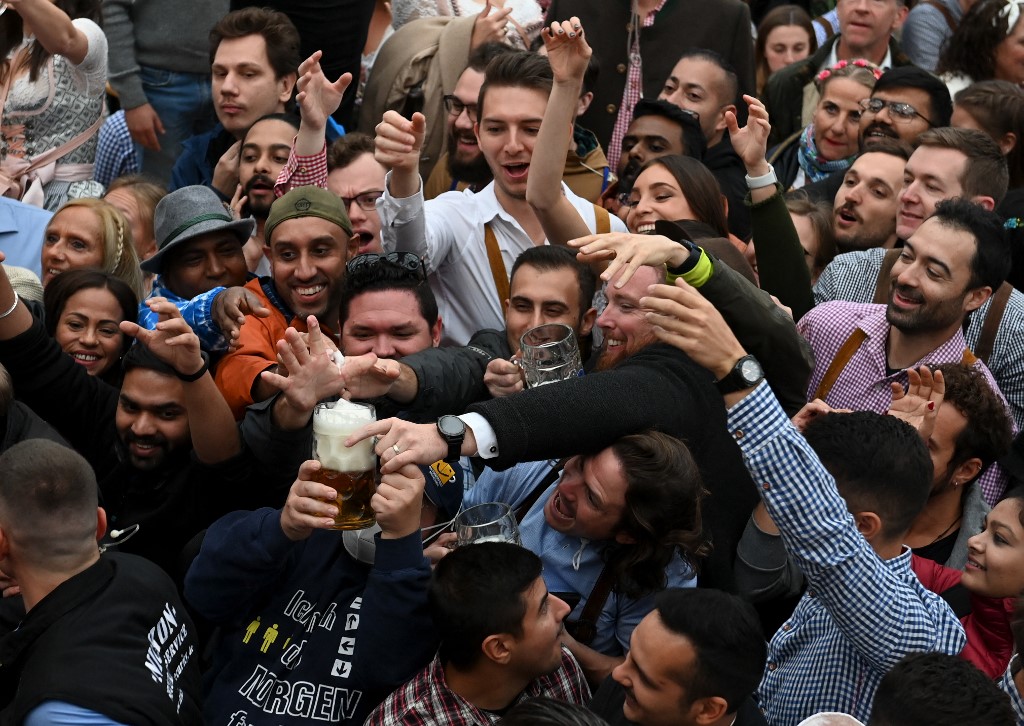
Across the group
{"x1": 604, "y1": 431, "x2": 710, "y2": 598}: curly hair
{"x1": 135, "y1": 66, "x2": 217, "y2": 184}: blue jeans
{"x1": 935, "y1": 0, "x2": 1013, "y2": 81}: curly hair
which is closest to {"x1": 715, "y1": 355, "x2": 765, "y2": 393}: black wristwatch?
{"x1": 604, "y1": 431, "x2": 710, "y2": 598}: curly hair

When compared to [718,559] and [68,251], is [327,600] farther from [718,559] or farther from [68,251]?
[68,251]

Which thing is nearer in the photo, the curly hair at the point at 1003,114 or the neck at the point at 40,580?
the neck at the point at 40,580

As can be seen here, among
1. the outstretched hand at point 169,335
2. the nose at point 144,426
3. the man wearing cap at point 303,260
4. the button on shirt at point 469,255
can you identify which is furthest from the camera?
the button on shirt at point 469,255

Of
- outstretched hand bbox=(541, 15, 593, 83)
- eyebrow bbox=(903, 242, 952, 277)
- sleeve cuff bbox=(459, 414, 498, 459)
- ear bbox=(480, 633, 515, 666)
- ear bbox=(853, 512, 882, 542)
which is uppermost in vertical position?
outstretched hand bbox=(541, 15, 593, 83)

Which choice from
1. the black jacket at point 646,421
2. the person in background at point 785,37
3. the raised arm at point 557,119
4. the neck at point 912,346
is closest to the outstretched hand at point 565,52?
the raised arm at point 557,119

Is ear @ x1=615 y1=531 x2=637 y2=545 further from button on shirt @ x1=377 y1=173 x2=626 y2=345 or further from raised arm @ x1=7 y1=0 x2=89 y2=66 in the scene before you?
raised arm @ x1=7 y1=0 x2=89 y2=66

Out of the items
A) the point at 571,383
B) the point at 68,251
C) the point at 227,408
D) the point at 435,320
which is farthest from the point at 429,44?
the point at 571,383

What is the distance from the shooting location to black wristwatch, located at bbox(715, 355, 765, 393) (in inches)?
125

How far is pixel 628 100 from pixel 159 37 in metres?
2.45

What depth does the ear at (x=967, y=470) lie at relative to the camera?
4223 mm

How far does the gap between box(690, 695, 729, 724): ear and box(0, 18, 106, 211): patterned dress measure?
4.42 meters

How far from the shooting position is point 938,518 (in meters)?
4.23

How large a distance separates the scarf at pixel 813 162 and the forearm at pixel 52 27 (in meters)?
3.60

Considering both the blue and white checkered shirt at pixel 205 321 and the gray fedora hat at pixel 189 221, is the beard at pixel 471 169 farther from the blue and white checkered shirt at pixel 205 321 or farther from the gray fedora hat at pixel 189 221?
the blue and white checkered shirt at pixel 205 321
